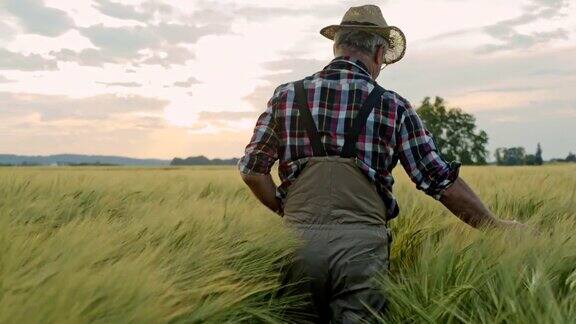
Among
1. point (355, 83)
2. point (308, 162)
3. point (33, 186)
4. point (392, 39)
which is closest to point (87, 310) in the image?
point (308, 162)

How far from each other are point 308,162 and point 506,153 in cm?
7368

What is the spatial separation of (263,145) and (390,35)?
30.9 inches

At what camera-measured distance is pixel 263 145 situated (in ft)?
9.52

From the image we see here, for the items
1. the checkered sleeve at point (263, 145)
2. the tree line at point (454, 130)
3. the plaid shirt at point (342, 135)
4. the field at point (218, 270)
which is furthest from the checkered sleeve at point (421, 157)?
the tree line at point (454, 130)

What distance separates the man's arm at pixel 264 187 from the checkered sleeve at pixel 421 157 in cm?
56

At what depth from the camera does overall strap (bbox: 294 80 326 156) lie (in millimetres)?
2713

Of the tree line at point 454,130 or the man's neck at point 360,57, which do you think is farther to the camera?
the tree line at point 454,130

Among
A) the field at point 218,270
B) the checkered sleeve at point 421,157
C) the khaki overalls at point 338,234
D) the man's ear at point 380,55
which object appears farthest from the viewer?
the man's ear at point 380,55

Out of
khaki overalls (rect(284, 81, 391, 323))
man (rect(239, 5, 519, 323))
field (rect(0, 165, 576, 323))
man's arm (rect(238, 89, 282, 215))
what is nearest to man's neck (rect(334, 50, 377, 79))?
man (rect(239, 5, 519, 323))

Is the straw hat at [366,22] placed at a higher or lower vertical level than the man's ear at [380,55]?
higher

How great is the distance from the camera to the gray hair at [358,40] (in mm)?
2930

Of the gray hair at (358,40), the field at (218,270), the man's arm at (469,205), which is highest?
the gray hair at (358,40)

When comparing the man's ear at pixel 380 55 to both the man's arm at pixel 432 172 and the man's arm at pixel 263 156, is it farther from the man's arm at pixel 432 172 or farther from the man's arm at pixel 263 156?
the man's arm at pixel 263 156

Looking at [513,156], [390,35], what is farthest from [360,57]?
[513,156]
